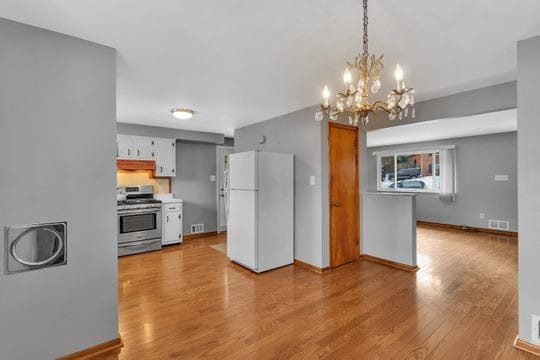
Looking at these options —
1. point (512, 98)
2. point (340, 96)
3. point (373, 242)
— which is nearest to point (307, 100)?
point (340, 96)

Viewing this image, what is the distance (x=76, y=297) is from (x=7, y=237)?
0.58 metres

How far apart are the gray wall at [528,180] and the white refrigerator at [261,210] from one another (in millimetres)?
2490

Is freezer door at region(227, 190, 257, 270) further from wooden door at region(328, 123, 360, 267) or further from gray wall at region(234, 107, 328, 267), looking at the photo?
wooden door at region(328, 123, 360, 267)

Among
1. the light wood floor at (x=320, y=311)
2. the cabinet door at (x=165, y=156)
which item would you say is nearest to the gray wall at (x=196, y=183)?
the cabinet door at (x=165, y=156)

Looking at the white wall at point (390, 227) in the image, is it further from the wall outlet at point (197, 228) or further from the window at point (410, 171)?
the window at point (410, 171)

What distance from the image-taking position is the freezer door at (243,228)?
139 inches

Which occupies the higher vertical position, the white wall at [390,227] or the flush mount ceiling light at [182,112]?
the flush mount ceiling light at [182,112]

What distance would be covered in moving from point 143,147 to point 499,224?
A: 7.73 m

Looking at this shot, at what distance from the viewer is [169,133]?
5.16 meters

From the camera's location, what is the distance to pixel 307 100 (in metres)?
3.34

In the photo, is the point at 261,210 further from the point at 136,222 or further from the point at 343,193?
the point at 136,222

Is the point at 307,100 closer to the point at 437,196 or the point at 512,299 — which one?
the point at 512,299

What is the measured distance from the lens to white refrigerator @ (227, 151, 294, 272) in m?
3.54

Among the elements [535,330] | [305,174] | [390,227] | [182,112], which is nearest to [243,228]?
[305,174]
